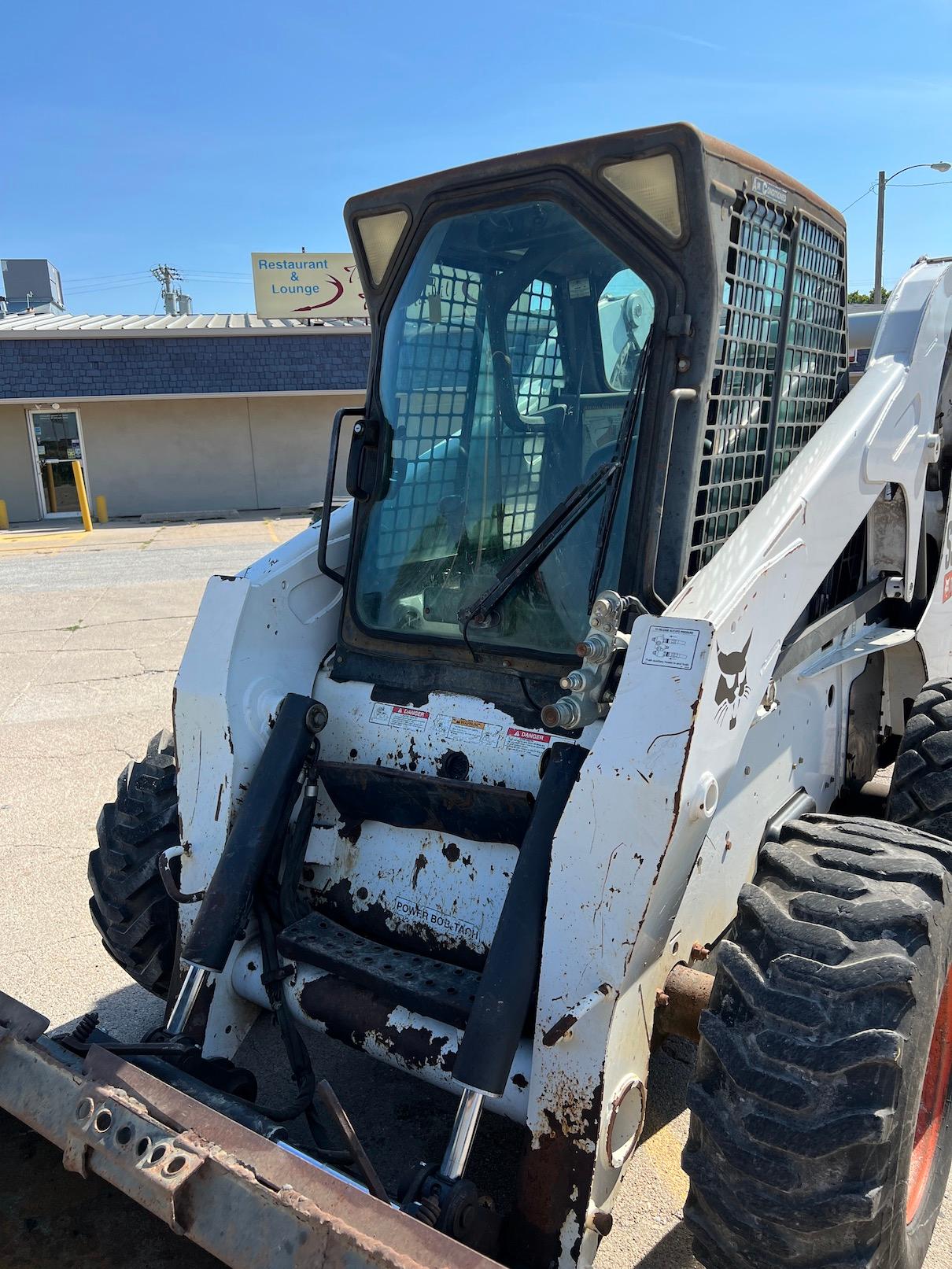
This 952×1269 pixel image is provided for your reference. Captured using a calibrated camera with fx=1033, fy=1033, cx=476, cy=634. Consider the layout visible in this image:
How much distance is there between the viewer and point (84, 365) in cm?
2130

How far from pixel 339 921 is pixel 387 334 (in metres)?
1.86

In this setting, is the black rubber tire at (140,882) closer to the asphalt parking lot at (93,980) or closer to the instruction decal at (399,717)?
the asphalt parking lot at (93,980)

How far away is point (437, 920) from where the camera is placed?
291cm

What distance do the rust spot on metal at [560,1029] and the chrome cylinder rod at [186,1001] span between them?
3.64 feet

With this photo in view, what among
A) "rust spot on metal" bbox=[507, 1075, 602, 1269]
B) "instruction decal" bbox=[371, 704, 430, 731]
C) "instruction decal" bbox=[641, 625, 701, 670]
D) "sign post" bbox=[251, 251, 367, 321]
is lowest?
"rust spot on metal" bbox=[507, 1075, 602, 1269]

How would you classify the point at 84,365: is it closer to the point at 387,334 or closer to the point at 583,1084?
the point at 387,334

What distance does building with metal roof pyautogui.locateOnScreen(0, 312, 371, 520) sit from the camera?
21250 millimetres

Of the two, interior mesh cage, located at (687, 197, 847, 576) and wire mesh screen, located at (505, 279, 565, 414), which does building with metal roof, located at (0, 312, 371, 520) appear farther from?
wire mesh screen, located at (505, 279, 565, 414)

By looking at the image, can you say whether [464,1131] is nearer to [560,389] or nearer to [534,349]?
[560,389]

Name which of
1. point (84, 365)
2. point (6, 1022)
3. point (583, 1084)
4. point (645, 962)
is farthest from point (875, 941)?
point (84, 365)

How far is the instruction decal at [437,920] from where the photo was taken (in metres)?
2.85

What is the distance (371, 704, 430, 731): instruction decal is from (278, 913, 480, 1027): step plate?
619 millimetres

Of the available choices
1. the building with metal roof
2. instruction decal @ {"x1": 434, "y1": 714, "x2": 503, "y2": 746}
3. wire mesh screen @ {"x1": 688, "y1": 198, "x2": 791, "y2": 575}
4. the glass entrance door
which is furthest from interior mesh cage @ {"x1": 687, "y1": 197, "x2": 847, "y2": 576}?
the glass entrance door

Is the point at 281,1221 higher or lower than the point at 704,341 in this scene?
lower
